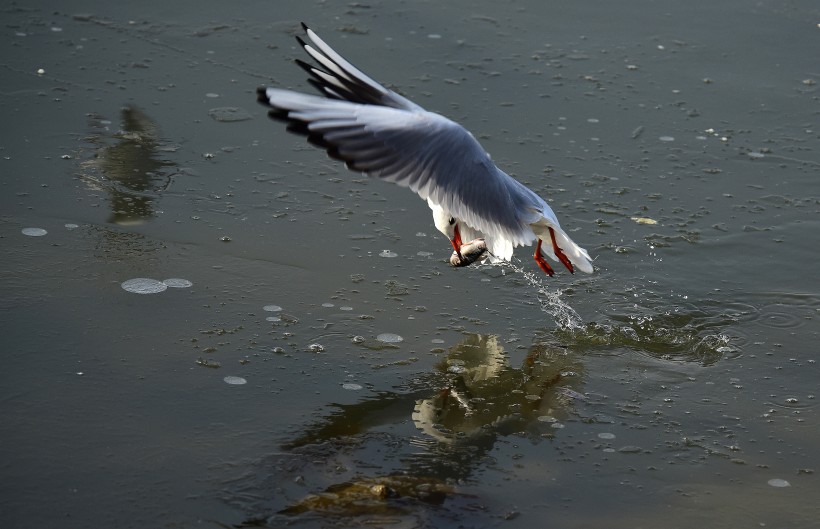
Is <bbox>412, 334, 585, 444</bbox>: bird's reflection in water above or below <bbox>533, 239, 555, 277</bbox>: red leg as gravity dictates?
below

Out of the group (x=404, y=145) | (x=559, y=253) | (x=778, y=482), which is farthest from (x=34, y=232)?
(x=778, y=482)

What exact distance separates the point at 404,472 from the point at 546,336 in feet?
4.77

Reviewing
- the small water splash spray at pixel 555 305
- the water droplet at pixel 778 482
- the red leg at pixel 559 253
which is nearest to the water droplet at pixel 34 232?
the small water splash spray at pixel 555 305

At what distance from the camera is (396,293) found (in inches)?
218

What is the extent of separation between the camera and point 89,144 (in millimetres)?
6906

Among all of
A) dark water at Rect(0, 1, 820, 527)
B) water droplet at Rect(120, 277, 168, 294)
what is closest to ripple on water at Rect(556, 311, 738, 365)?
dark water at Rect(0, 1, 820, 527)

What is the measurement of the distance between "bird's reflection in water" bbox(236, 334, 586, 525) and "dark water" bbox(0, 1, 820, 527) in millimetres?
14

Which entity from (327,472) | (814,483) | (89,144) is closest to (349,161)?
(327,472)

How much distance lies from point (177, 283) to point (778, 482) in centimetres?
295

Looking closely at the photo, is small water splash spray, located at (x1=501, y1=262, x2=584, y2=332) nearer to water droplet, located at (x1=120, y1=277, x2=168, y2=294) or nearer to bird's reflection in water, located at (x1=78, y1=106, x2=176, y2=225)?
water droplet, located at (x1=120, y1=277, x2=168, y2=294)

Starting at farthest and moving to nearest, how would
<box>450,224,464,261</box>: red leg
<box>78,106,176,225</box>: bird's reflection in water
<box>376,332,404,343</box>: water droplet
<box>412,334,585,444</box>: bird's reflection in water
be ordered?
<box>78,106,176,225</box>: bird's reflection in water < <box>450,224,464,261</box>: red leg < <box>376,332,404,343</box>: water droplet < <box>412,334,585,444</box>: bird's reflection in water

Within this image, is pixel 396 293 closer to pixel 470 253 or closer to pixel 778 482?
pixel 470 253

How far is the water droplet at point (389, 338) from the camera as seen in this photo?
513 cm

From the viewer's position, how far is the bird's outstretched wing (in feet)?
14.8
